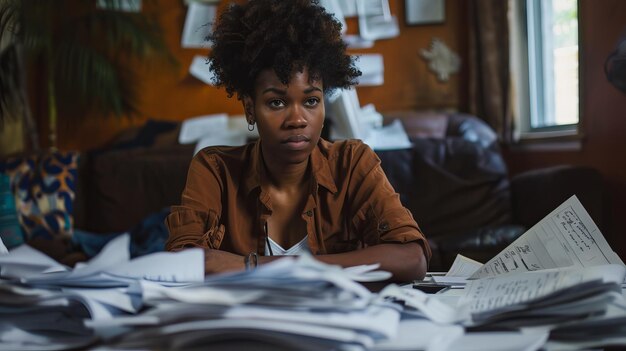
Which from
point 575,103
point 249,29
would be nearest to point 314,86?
point 249,29

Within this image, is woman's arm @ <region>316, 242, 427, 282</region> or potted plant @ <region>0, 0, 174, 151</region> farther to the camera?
potted plant @ <region>0, 0, 174, 151</region>

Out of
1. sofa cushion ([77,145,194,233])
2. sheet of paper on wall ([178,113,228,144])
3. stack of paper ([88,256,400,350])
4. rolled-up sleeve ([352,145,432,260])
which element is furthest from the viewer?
sheet of paper on wall ([178,113,228,144])

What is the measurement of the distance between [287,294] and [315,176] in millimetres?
816

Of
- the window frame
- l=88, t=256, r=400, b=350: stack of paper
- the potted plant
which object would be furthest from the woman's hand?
the window frame

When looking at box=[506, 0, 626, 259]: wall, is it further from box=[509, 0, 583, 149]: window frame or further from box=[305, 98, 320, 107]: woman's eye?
box=[305, 98, 320, 107]: woman's eye

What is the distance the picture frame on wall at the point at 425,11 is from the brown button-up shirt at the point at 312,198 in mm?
3151

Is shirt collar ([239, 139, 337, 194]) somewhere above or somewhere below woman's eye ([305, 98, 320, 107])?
below

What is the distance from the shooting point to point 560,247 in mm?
871

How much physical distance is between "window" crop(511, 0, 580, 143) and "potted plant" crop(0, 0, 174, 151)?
6.57 feet

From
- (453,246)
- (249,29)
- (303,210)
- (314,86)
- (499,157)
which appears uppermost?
(249,29)

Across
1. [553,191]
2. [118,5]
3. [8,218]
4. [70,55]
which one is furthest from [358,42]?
[8,218]

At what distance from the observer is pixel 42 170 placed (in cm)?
295

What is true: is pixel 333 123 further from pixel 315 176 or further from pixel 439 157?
pixel 315 176

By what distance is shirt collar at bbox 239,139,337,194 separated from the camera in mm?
1341
